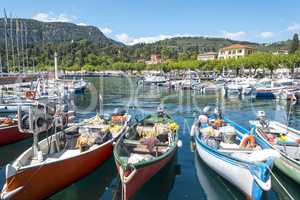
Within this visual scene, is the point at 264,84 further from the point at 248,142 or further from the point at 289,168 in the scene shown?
the point at 289,168

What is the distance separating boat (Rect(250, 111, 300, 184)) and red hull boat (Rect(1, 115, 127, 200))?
8216 millimetres

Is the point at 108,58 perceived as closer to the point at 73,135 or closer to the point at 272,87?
the point at 272,87

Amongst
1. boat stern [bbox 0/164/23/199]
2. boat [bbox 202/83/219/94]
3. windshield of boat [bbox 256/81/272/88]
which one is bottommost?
boat stern [bbox 0/164/23/199]

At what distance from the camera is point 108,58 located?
18938 centimetres

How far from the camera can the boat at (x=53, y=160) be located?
35.8 feet

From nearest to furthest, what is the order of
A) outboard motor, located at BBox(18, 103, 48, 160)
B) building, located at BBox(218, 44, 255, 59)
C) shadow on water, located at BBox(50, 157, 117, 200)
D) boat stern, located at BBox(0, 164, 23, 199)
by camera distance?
boat stern, located at BBox(0, 164, 23, 199), outboard motor, located at BBox(18, 103, 48, 160), shadow on water, located at BBox(50, 157, 117, 200), building, located at BBox(218, 44, 255, 59)

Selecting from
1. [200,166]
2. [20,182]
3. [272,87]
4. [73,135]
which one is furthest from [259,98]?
[20,182]

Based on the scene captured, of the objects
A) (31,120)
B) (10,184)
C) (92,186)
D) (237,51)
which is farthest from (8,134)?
(237,51)

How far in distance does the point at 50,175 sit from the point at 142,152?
484 centimetres

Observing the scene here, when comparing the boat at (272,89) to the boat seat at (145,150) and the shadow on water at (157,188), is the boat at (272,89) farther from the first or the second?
the boat seat at (145,150)

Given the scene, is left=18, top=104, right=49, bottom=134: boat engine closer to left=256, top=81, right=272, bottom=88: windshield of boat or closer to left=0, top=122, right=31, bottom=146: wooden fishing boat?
left=0, top=122, right=31, bottom=146: wooden fishing boat

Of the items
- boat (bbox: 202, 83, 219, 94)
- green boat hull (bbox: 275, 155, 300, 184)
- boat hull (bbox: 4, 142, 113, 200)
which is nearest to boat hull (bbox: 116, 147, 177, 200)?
boat hull (bbox: 4, 142, 113, 200)

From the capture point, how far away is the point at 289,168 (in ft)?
45.2

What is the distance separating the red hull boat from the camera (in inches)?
428
